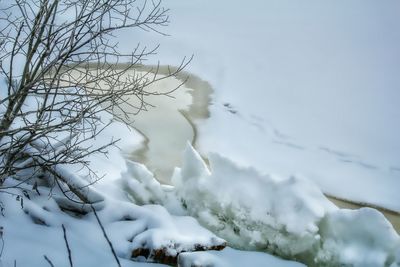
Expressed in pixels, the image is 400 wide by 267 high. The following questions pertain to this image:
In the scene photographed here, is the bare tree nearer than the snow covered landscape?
Yes

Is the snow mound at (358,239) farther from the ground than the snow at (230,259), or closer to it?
farther from the ground

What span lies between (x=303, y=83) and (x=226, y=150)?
309cm

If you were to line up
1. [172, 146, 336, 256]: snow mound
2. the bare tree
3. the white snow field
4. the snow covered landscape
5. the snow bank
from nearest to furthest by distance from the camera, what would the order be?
1. the bare tree
2. the snow covered landscape
3. the snow bank
4. [172, 146, 336, 256]: snow mound
5. the white snow field

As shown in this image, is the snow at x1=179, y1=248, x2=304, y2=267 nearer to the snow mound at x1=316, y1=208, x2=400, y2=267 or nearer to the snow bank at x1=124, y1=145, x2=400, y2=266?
the snow bank at x1=124, y1=145, x2=400, y2=266

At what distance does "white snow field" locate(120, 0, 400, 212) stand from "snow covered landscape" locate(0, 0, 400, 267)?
3 cm

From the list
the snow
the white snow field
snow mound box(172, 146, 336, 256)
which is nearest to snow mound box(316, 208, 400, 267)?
snow mound box(172, 146, 336, 256)

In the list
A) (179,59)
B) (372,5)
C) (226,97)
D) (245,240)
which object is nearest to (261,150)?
(226,97)

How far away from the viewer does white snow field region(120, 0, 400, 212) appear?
6867mm

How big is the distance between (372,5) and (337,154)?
706 cm

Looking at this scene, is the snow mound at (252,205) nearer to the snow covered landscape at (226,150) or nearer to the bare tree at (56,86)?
the snow covered landscape at (226,150)

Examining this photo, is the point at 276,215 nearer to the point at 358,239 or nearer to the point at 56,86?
the point at 358,239

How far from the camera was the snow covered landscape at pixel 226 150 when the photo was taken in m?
4.06

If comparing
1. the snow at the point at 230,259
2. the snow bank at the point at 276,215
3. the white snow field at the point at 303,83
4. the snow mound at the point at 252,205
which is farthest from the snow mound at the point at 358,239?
the white snow field at the point at 303,83

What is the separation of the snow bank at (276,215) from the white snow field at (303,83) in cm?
178
